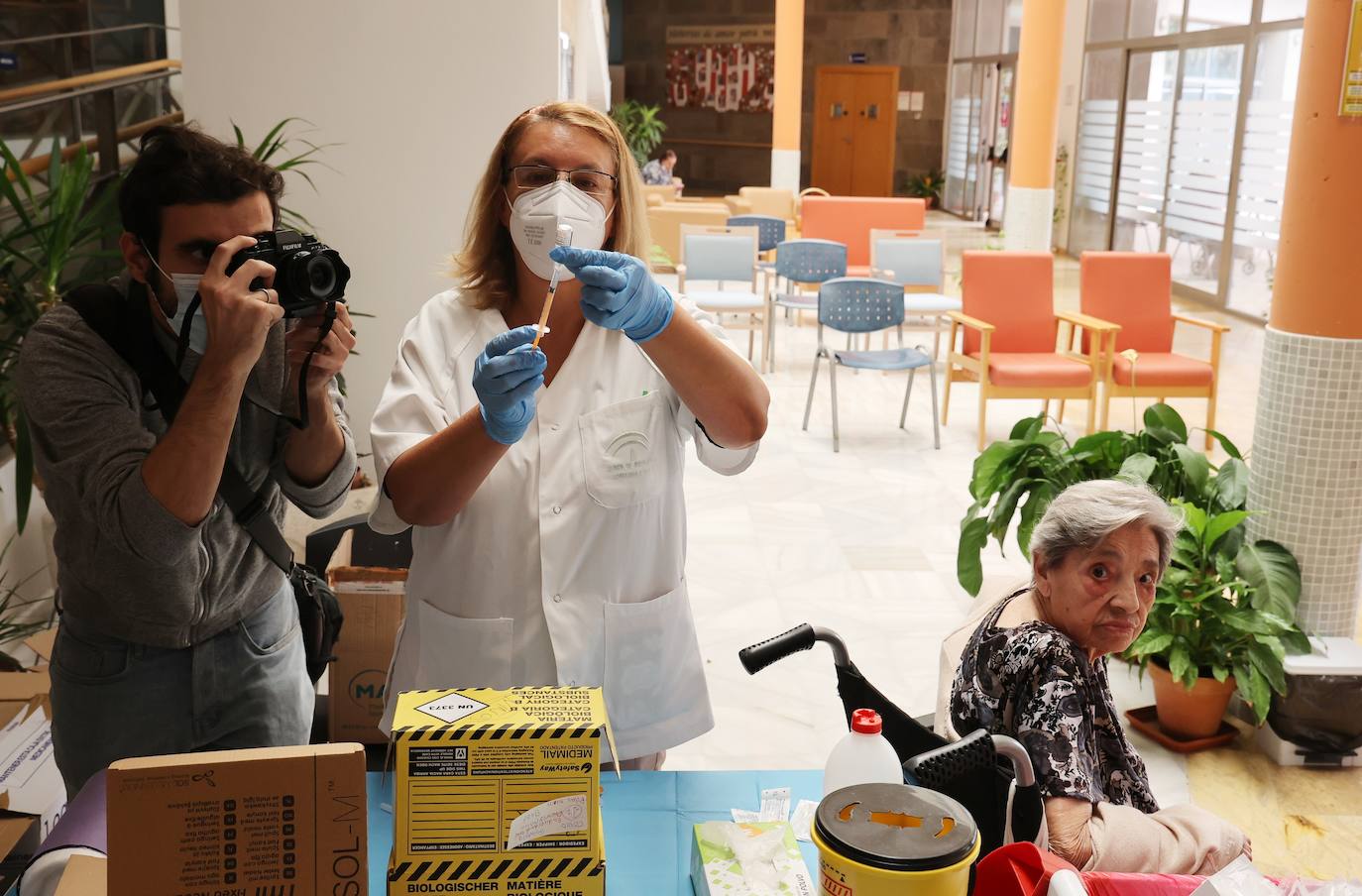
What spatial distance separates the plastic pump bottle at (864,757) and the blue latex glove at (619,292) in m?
0.62

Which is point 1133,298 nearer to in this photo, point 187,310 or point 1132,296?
point 1132,296

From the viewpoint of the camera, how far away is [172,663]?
1712 mm

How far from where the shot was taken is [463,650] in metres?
1.80

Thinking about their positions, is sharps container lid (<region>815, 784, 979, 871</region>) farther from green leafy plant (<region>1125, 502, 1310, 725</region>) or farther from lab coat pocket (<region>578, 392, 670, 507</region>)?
green leafy plant (<region>1125, 502, 1310, 725</region>)

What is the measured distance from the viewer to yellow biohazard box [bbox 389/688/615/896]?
4.29 ft

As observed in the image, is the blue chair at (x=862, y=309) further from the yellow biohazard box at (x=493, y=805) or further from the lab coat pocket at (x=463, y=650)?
the yellow biohazard box at (x=493, y=805)

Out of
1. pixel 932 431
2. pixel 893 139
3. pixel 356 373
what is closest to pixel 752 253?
pixel 932 431

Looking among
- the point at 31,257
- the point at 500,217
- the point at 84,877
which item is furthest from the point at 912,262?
the point at 84,877

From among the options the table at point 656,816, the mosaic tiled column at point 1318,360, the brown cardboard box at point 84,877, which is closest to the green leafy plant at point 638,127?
the mosaic tiled column at point 1318,360

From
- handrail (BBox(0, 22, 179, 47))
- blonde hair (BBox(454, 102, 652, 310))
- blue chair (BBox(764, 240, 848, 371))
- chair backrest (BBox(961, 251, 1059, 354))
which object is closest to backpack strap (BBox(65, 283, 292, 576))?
blonde hair (BBox(454, 102, 652, 310))

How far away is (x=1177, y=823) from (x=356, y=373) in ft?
13.9

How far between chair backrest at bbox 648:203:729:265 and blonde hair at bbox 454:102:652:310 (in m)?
8.96

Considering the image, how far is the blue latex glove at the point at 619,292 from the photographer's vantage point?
1.66 m

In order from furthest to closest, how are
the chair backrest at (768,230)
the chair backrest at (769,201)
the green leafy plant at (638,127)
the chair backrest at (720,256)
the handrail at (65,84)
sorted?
the green leafy plant at (638,127)
the chair backrest at (769,201)
the chair backrest at (768,230)
the chair backrest at (720,256)
the handrail at (65,84)
